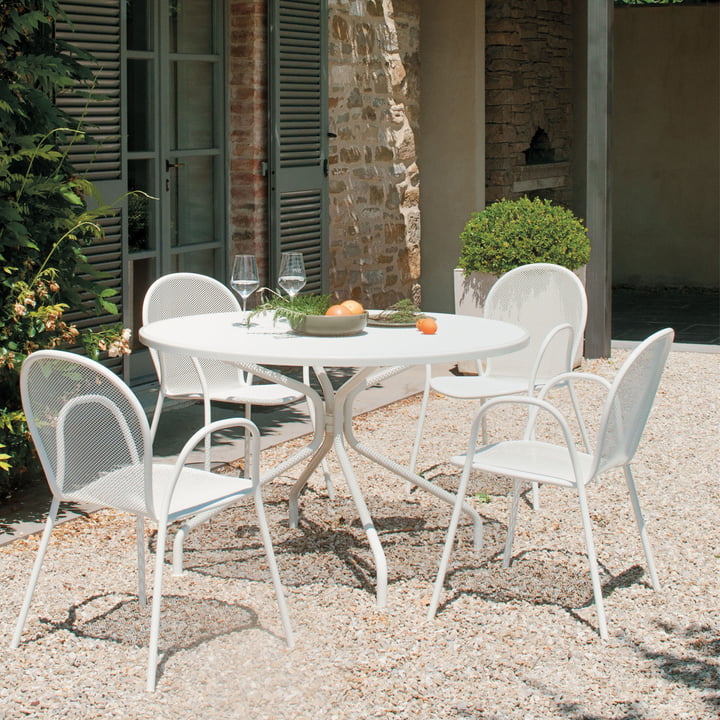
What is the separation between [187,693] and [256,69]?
474cm

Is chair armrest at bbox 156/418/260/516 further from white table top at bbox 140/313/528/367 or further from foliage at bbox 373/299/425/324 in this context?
foliage at bbox 373/299/425/324

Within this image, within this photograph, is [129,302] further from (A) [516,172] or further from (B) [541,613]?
(A) [516,172]

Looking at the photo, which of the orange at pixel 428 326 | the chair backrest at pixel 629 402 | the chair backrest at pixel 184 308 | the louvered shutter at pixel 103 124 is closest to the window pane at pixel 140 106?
the louvered shutter at pixel 103 124

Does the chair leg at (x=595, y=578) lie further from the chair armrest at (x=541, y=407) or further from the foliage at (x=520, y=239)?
the foliage at (x=520, y=239)

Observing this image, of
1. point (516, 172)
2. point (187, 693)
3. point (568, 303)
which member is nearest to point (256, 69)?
point (568, 303)

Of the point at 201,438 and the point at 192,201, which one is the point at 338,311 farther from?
the point at 192,201

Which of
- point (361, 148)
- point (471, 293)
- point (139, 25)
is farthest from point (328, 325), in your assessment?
point (361, 148)

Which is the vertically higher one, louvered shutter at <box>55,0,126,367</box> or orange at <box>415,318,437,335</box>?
louvered shutter at <box>55,0,126,367</box>

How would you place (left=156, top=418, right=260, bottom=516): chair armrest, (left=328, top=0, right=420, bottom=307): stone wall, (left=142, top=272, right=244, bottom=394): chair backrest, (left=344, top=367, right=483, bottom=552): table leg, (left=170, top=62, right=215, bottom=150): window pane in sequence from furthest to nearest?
1. (left=328, top=0, right=420, bottom=307): stone wall
2. (left=170, top=62, right=215, bottom=150): window pane
3. (left=142, top=272, right=244, bottom=394): chair backrest
4. (left=344, top=367, right=483, bottom=552): table leg
5. (left=156, top=418, right=260, bottom=516): chair armrest

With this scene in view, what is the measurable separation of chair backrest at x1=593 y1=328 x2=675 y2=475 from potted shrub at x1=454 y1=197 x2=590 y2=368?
349 cm

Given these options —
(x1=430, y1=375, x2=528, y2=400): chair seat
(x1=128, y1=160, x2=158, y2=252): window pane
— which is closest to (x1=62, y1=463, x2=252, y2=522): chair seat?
(x1=430, y1=375, x2=528, y2=400): chair seat

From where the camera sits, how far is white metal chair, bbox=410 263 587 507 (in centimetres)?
496

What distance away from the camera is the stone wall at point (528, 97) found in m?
9.94

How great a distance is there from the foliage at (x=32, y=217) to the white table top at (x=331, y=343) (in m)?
0.56
